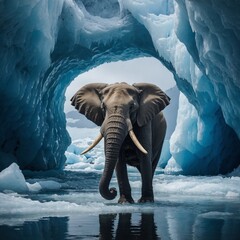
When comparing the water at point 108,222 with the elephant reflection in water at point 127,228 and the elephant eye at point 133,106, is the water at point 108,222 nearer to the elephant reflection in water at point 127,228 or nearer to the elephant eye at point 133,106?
the elephant reflection in water at point 127,228

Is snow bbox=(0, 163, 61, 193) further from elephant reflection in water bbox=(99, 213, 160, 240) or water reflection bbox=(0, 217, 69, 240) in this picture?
water reflection bbox=(0, 217, 69, 240)

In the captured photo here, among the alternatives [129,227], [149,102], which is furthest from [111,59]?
[129,227]

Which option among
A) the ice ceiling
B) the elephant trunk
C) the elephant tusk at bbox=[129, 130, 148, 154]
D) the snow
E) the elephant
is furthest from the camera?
the ice ceiling

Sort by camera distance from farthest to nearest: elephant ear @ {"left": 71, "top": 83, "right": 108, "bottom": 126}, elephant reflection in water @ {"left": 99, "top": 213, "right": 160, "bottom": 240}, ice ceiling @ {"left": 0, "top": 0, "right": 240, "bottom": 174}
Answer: ice ceiling @ {"left": 0, "top": 0, "right": 240, "bottom": 174} < elephant ear @ {"left": 71, "top": 83, "right": 108, "bottom": 126} < elephant reflection in water @ {"left": 99, "top": 213, "right": 160, "bottom": 240}

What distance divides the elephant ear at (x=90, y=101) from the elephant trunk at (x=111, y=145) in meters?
0.72

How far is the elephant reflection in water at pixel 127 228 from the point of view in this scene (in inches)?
125

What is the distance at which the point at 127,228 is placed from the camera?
360 cm

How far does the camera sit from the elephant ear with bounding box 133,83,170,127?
6.41 meters

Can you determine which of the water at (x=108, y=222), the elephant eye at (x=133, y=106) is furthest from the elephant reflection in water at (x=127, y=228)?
the elephant eye at (x=133, y=106)

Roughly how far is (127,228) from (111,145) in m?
2.16

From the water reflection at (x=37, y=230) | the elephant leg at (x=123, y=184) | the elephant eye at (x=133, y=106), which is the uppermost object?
the elephant eye at (x=133, y=106)

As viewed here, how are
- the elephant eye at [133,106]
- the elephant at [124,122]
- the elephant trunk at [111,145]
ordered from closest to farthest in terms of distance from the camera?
1. the elephant trunk at [111,145]
2. the elephant at [124,122]
3. the elephant eye at [133,106]

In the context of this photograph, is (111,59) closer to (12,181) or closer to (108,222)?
(12,181)

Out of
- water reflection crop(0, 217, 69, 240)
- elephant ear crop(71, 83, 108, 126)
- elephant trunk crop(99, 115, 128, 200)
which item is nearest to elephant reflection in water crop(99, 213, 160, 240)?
water reflection crop(0, 217, 69, 240)
